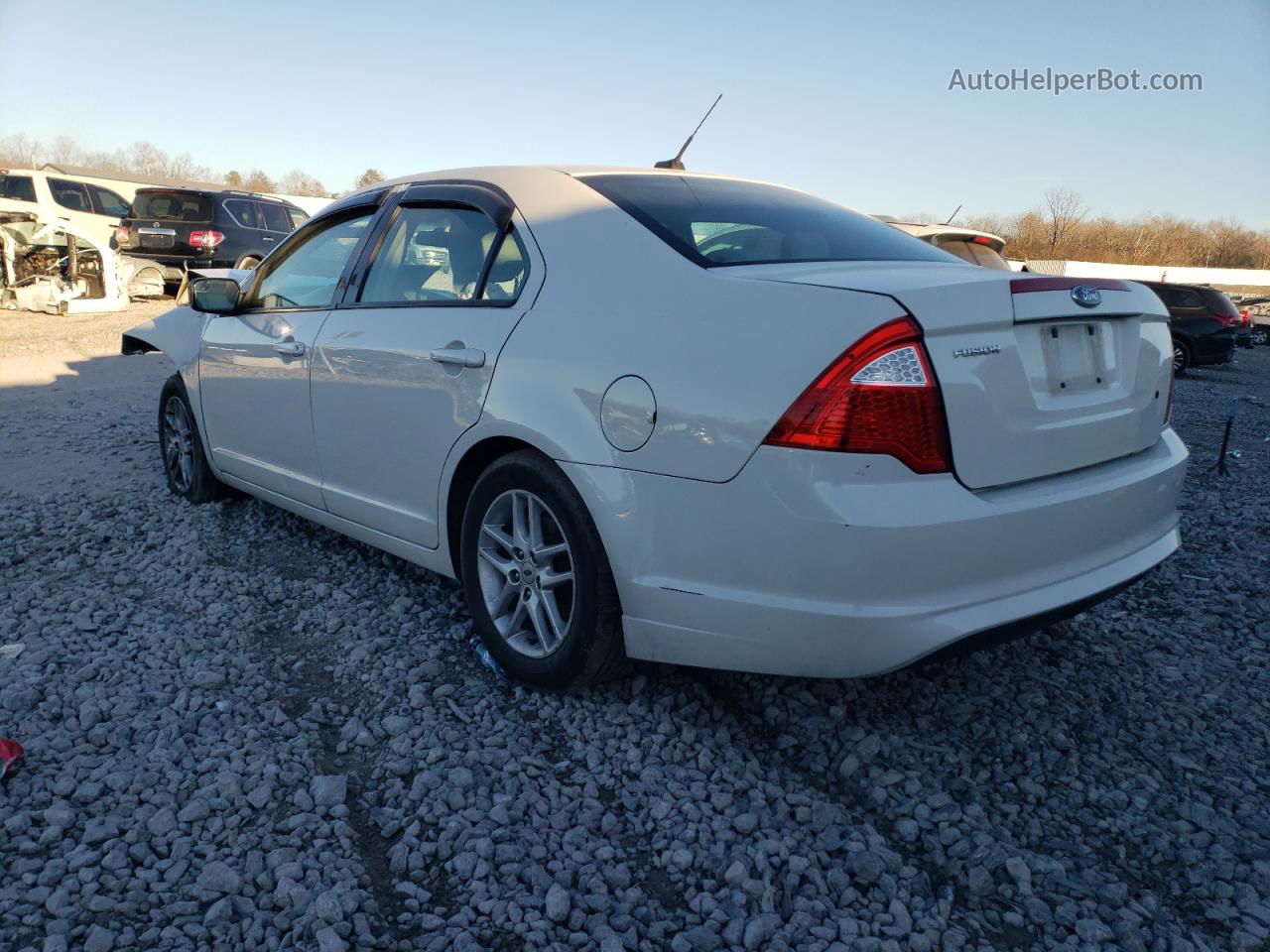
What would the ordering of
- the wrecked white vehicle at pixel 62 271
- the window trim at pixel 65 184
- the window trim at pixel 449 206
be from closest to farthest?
the window trim at pixel 449 206 → the wrecked white vehicle at pixel 62 271 → the window trim at pixel 65 184

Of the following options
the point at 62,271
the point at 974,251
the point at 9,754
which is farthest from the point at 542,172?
the point at 62,271

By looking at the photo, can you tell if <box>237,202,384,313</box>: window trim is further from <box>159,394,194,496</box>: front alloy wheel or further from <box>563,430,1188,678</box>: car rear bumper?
<box>563,430,1188,678</box>: car rear bumper

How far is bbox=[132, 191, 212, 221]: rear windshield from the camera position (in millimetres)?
15516

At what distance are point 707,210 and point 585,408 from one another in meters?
0.88

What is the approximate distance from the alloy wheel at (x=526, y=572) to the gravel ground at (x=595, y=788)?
0.71 feet

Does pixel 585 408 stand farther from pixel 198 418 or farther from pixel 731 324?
pixel 198 418

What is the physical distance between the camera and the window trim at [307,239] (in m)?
3.66

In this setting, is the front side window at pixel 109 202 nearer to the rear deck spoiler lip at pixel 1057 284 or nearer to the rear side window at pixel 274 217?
the rear side window at pixel 274 217

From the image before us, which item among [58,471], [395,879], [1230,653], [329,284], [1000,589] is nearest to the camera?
[395,879]

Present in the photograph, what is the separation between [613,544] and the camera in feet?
8.28

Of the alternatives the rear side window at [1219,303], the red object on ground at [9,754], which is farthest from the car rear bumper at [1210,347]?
the red object on ground at [9,754]

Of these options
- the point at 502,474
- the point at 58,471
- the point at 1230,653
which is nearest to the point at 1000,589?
the point at 502,474

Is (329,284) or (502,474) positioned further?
(329,284)

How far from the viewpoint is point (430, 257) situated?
339 cm
